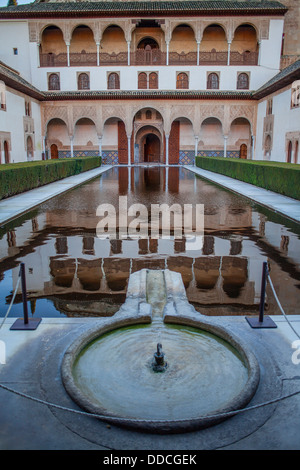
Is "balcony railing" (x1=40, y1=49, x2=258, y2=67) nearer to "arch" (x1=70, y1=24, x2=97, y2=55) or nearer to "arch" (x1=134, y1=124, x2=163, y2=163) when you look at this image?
"arch" (x1=70, y1=24, x2=97, y2=55)

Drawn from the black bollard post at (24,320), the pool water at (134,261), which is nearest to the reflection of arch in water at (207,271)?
the pool water at (134,261)

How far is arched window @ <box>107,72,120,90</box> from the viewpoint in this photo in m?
33.4

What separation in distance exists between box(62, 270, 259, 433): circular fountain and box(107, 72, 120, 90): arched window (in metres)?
31.8

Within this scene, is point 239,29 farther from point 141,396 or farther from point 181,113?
point 141,396

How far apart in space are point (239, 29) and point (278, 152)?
13.7 metres

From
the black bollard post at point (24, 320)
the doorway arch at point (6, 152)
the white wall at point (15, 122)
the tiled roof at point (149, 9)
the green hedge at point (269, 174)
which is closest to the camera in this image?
the black bollard post at point (24, 320)

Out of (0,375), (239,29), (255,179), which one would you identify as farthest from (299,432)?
(239,29)

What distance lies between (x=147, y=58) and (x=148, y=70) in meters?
1.22

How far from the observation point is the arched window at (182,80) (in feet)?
109

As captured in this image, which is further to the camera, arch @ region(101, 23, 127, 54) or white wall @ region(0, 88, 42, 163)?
arch @ region(101, 23, 127, 54)

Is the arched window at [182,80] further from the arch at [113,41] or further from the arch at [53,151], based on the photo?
the arch at [53,151]

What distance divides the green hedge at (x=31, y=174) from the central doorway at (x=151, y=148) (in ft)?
55.9

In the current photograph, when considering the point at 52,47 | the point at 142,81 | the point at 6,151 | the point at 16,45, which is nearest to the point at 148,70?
the point at 142,81

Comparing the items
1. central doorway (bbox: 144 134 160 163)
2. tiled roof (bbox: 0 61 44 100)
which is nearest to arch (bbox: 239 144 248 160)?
central doorway (bbox: 144 134 160 163)
